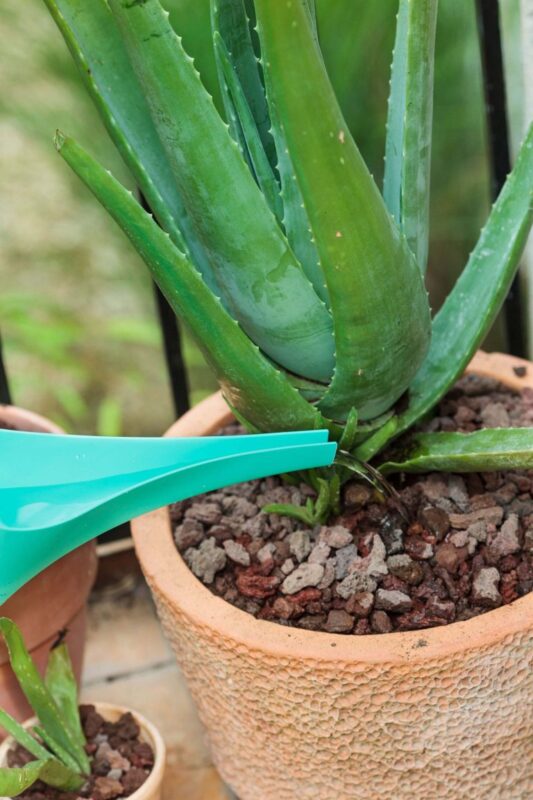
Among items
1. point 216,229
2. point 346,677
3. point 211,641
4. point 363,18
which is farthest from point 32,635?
point 363,18

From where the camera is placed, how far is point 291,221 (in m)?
0.79

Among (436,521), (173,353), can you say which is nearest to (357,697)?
(436,521)

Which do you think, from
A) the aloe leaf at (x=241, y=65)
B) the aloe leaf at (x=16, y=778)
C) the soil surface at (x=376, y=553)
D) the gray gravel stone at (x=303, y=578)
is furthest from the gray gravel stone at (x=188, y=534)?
the aloe leaf at (x=241, y=65)

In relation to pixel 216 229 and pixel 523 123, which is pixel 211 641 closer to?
pixel 216 229

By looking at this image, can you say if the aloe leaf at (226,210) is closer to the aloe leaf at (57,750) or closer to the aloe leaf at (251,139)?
the aloe leaf at (251,139)

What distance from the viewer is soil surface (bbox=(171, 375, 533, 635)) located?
0.80 meters

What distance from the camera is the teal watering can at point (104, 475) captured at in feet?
2.43

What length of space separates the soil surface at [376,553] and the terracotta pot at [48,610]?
14 cm

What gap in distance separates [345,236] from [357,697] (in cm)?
33

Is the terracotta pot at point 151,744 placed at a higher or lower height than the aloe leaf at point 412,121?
lower

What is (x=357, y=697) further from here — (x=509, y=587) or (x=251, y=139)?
(x=251, y=139)

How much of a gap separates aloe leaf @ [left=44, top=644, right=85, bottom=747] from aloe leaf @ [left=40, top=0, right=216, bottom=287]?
381 mm

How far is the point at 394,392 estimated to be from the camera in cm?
83

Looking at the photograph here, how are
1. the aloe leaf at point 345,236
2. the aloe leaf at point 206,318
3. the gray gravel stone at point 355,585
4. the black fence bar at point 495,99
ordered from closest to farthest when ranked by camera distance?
the aloe leaf at point 345,236 → the aloe leaf at point 206,318 → the gray gravel stone at point 355,585 → the black fence bar at point 495,99
